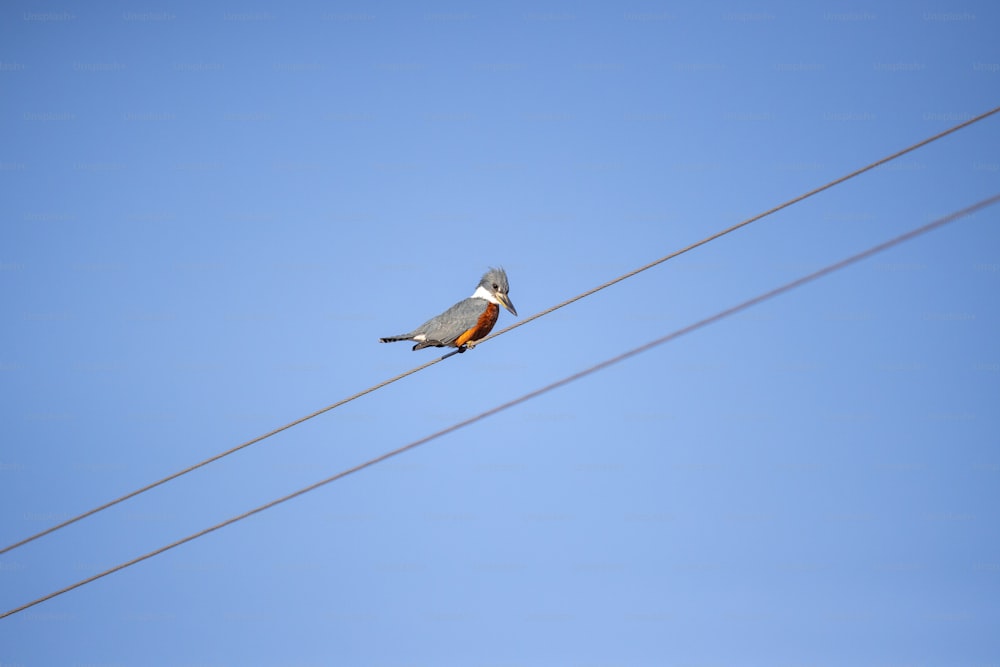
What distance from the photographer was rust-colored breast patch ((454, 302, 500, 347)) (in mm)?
9258

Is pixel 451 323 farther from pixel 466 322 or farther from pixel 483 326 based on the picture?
pixel 483 326

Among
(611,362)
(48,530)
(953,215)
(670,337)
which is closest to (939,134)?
(953,215)

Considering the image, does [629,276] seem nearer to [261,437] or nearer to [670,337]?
[670,337]

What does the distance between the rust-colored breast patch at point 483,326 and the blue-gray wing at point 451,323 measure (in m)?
0.04

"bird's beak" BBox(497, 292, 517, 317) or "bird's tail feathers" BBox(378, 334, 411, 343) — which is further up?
"bird's beak" BBox(497, 292, 517, 317)

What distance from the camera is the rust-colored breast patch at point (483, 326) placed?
364 inches

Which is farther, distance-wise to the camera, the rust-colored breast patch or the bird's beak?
the bird's beak

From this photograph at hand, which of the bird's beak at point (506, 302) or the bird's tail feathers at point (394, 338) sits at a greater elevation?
the bird's beak at point (506, 302)

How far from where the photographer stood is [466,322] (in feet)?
30.4

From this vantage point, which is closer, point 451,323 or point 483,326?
point 451,323

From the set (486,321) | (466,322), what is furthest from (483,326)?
(466,322)

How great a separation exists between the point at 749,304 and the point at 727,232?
524 millimetres

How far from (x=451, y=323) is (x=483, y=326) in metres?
0.35

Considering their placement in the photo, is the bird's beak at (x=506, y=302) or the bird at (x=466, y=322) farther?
the bird's beak at (x=506, y=302)
